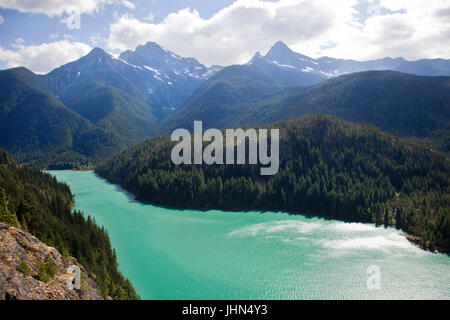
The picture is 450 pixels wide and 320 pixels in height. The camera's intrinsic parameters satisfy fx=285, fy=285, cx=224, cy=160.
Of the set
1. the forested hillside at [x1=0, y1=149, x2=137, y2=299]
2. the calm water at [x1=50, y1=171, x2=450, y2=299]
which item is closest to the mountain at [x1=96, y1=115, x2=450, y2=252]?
the calm water at [x1=50, y1=171, x2=450, y2=299]

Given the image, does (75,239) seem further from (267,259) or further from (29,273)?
(267,259)

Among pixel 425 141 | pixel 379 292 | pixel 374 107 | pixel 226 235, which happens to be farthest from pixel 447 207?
pixel 374 107

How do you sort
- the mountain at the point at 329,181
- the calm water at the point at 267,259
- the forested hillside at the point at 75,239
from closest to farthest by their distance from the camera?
the forested hillside at the point at 75,239 < the calm water at the point at 267,259 < the mountain at the point at 329,181

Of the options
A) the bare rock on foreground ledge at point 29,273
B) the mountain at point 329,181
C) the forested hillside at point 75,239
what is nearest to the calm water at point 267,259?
the forested hillside at point 75,239

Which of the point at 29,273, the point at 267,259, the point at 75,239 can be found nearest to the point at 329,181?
the point at 267,259

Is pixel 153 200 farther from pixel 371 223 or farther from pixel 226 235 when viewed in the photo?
pixel 371 223

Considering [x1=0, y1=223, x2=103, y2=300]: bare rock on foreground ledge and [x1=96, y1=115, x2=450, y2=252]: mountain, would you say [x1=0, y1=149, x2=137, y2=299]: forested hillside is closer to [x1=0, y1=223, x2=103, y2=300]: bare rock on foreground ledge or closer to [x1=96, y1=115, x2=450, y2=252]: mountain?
[x1=0, y1=223, x2=103, y2=300]: bare rock on foreground ledge

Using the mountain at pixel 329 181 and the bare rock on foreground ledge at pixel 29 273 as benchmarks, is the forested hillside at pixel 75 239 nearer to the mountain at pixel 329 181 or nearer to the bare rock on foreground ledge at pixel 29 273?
the bare rock on foreground ledge at pixel 29 273
